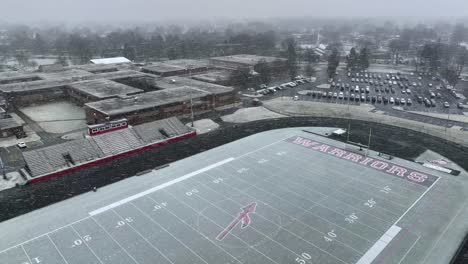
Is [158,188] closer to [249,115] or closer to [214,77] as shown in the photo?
[249,115]

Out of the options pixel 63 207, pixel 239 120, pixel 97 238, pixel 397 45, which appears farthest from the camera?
pixel 397 45

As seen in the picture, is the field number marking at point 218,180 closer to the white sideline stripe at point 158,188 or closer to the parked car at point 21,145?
the white sideline stripe at point 158,188

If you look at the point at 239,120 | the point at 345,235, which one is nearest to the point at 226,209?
the point at 345,235

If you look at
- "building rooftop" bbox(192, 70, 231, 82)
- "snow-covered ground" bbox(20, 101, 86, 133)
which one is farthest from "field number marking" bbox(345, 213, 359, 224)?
"building rooftop" bbox(192, 70, 231, 82)

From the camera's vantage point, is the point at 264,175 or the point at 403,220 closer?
the point at 403,220

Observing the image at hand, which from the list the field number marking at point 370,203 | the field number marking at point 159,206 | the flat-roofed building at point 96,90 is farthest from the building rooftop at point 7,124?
the field number marking at point 370,203

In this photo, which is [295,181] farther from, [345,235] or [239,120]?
[239,120]

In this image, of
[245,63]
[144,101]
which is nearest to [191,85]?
[144,101]
